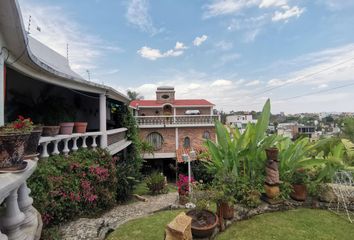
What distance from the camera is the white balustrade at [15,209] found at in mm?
1652

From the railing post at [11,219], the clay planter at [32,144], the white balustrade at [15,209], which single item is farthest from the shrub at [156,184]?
the railing post at [11,219]

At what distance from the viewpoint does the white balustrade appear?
165 centimetres

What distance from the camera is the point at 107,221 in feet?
17.5

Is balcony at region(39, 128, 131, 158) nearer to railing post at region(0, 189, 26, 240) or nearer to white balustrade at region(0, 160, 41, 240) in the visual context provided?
white balustrade at region(0, 160, 41, 240)

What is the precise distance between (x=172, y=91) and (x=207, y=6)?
14.9 metres

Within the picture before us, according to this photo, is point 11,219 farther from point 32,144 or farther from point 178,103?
point 178,103

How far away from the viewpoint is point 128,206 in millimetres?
6961

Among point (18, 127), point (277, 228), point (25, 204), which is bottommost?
point (277, 228)

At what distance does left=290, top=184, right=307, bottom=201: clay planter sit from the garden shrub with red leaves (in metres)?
5.29

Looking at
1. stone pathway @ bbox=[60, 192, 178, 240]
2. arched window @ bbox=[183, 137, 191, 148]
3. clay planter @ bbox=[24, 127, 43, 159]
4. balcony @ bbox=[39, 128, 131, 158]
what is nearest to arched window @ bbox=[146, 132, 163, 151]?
arched window @ bbox=[183, 137, 191, 148]

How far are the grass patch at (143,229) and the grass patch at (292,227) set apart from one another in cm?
137

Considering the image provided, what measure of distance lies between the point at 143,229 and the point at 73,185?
1.99 metres

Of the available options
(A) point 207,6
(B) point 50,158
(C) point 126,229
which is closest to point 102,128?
(B) point 50,158

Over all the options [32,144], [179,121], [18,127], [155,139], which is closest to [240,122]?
[179,121]
